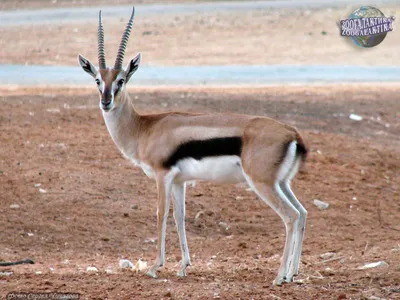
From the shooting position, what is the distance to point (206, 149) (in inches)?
291

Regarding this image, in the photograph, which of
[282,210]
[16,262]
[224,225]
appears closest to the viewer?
[282,210]

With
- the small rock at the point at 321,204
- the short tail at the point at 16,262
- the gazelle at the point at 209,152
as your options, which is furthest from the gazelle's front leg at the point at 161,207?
the small rock at the point at 321,204

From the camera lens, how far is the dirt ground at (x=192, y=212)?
22.9ft

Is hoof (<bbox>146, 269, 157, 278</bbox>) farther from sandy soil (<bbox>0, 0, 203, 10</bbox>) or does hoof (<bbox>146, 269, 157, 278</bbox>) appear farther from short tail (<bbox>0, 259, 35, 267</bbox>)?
sandy soil (<bbox>0, 0, 203, 10</bbox>)

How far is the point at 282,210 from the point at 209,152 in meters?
0.79

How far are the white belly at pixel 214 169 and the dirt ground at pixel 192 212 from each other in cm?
84

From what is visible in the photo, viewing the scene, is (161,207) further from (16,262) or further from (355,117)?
(355,117)

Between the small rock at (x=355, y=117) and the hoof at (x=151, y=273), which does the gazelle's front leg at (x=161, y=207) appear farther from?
the small rock at (x=355, y=117)

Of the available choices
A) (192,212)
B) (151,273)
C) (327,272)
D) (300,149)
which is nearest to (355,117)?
(192,212)

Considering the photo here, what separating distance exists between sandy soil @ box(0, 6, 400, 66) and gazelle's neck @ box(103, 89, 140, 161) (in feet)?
38.6

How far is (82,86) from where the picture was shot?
16.9 metres

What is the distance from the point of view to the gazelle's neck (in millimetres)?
8127

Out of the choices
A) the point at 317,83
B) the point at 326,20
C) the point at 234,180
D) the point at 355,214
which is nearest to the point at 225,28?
the point at 326,20

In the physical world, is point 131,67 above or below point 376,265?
above
